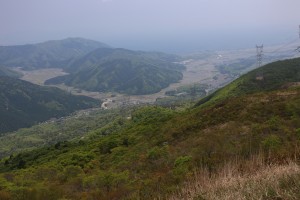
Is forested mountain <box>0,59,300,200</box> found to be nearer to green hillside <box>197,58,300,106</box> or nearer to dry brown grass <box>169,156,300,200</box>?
dry brown grass <box>169,156,300,200</box>

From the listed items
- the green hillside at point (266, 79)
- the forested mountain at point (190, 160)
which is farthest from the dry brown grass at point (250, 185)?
the green hillside at point (266, 79)

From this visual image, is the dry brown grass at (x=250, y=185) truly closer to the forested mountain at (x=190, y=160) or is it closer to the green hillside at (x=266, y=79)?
the forested mountain at (x=190, y=160)

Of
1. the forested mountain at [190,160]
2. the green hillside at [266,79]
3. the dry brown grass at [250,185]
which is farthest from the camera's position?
the green hillside at [266,79]

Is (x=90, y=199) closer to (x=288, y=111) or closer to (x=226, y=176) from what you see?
(x=226, y=176)

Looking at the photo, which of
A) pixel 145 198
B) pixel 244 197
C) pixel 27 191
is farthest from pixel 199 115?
pixel 244 197

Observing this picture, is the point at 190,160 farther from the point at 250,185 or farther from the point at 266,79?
the point at 266,79

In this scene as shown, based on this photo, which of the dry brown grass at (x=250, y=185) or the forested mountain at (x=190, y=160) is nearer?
the dry brown grass at (x=250, y=185)

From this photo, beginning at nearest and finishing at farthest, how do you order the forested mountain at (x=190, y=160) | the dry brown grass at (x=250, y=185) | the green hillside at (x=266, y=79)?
the dry brown grass at (x=250, y=185), the forested mountain at (x=190, y=160), the green hillside at (x=266, y=79)

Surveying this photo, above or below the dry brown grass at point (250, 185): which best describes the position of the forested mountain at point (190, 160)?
below
